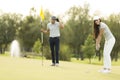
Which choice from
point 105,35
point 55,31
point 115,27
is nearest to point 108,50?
point 105,35

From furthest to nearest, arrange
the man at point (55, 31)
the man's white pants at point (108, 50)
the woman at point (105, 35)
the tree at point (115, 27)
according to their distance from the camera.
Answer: the tree at point (115, 27) → the man at point (55, 31) → the man's white pants at point (108, 50) → the woman at point (105, 35)

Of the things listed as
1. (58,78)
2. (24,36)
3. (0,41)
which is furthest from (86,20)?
(58,78)

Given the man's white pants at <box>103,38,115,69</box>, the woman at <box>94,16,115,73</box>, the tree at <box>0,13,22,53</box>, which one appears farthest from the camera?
the tree at <box>0,13,22,53</box>

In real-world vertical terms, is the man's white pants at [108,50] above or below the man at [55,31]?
below

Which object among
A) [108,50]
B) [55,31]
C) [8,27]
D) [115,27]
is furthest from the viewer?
[8,27]

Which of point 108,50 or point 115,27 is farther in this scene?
point 115,27

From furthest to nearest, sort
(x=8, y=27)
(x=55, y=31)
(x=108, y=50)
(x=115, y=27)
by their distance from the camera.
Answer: (x=8, y=27), (x=115, y=27), (x=55, y=31), (x=108, y=50)

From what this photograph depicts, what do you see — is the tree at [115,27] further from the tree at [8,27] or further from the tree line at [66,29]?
the tree at [8,27]

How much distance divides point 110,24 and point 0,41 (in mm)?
24248

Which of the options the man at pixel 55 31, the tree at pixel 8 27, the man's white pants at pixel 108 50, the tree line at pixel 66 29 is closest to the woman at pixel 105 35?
the man's white pants at pixel 108 50

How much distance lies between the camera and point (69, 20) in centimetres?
7262

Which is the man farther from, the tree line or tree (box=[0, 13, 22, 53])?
tree (box=[0, 13, 22, 53])

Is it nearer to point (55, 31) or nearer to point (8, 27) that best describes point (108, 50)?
point (55, 31)

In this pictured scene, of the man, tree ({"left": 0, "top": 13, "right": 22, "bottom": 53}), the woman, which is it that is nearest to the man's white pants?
the woman
